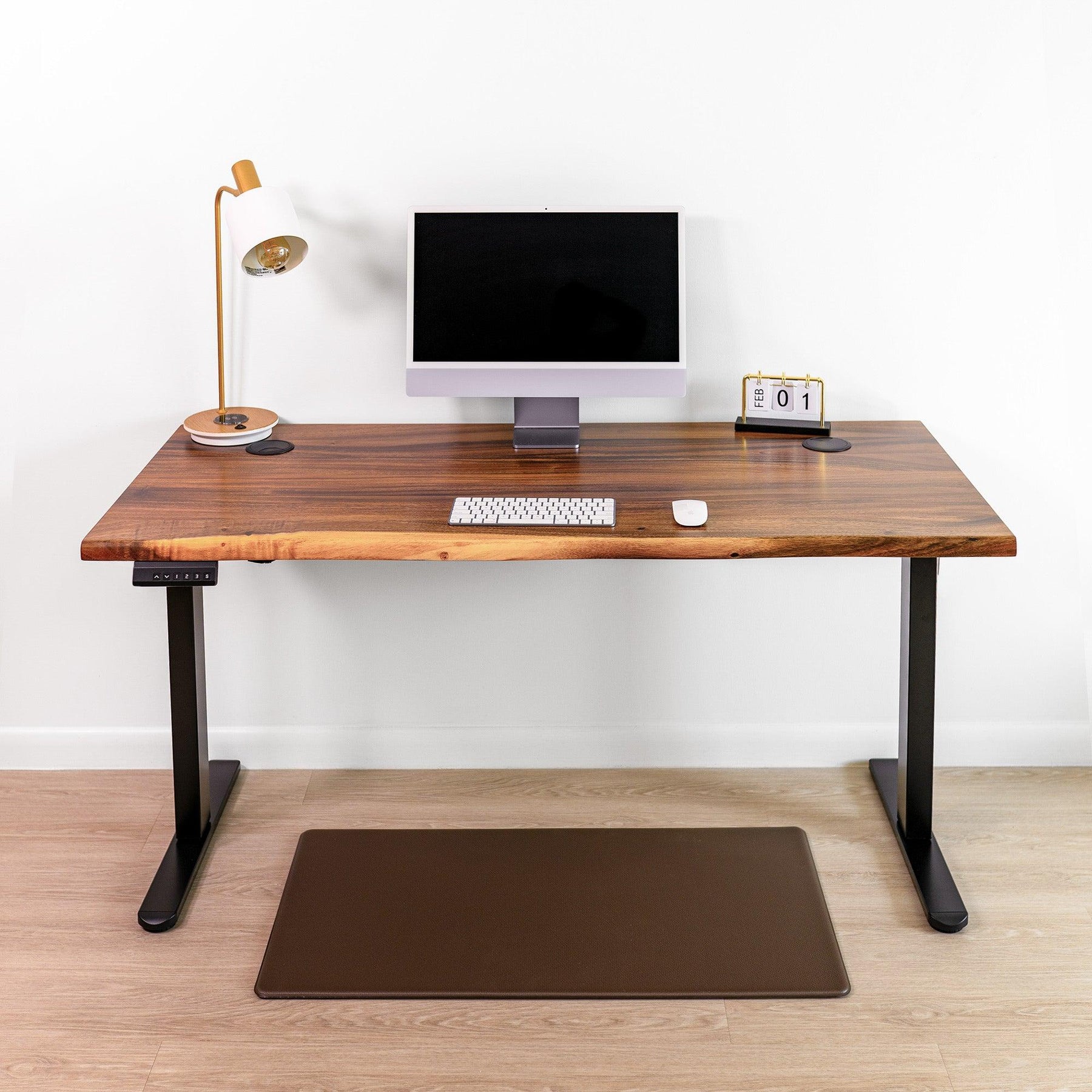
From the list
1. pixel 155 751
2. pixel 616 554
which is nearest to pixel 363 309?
pixel 616 554

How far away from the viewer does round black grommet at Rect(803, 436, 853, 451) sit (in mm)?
2418

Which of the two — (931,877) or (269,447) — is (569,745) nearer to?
(931,877)

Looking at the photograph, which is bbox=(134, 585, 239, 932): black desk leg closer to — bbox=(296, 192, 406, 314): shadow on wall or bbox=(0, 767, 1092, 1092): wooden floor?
bbox=(0, 767, 1092, 1092): wooden floor

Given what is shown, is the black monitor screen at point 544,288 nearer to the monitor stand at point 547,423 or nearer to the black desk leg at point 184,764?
the monitor stand at point 547,423

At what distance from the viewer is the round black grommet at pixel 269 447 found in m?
2.42

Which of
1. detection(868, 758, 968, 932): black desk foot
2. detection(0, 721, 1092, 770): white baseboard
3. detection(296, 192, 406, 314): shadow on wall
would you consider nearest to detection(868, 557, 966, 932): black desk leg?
detection(868, 758, 968, 932): black desk foot

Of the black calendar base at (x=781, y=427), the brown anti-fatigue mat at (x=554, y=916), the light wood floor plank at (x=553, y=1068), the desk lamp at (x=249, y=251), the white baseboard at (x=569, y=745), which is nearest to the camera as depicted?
the light wood floor plank at (x=553, y=1068)

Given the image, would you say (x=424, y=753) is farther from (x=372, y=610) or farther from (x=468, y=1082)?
(x=468, y=1082)

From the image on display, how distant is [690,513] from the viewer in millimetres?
2045

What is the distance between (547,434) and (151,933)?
1220mm

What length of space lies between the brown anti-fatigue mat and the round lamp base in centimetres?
85

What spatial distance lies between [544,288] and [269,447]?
63 centimetres

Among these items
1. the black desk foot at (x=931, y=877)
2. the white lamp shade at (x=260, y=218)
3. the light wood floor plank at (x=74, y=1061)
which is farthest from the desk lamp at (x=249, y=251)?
the black desk foot at (x=931, y=877)

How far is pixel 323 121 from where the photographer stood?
96.1 inches
